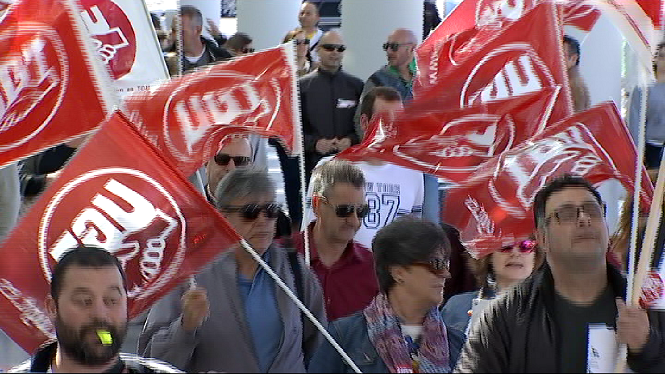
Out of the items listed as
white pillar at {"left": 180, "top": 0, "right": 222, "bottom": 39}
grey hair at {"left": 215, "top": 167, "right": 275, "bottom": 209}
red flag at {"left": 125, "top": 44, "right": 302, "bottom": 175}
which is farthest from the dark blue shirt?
white pillar at {"left": 180, "top": 0, "right": 222, "bottom": 39}

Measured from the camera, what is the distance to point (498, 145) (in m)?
5.96

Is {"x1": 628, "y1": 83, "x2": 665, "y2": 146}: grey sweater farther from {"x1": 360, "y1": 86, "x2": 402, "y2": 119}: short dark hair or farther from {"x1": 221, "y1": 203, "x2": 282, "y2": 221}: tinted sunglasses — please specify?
{"x1": 221, "y1": 203, "x2": 282, "y2": 221}: tinted sunglasses

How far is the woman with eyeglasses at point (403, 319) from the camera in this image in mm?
4172

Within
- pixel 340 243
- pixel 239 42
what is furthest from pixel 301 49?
pixel 340 243

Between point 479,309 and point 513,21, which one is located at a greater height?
point 513,21

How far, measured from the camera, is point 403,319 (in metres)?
4.28

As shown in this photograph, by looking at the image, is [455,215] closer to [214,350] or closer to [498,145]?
[498,145]

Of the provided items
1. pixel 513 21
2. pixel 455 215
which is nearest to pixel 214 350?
pixel 455 215

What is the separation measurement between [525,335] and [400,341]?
44 cm

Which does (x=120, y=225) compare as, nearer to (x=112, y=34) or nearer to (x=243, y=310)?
(x=243, y=310)

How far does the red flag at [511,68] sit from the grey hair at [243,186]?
1465mm

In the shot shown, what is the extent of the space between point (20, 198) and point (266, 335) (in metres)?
3.12

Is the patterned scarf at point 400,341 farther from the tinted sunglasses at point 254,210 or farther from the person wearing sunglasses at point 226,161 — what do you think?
the person wearing sunglasses at point 226,161

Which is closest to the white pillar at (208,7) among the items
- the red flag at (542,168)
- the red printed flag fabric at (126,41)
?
the red printed flag fabric at (126,41)
